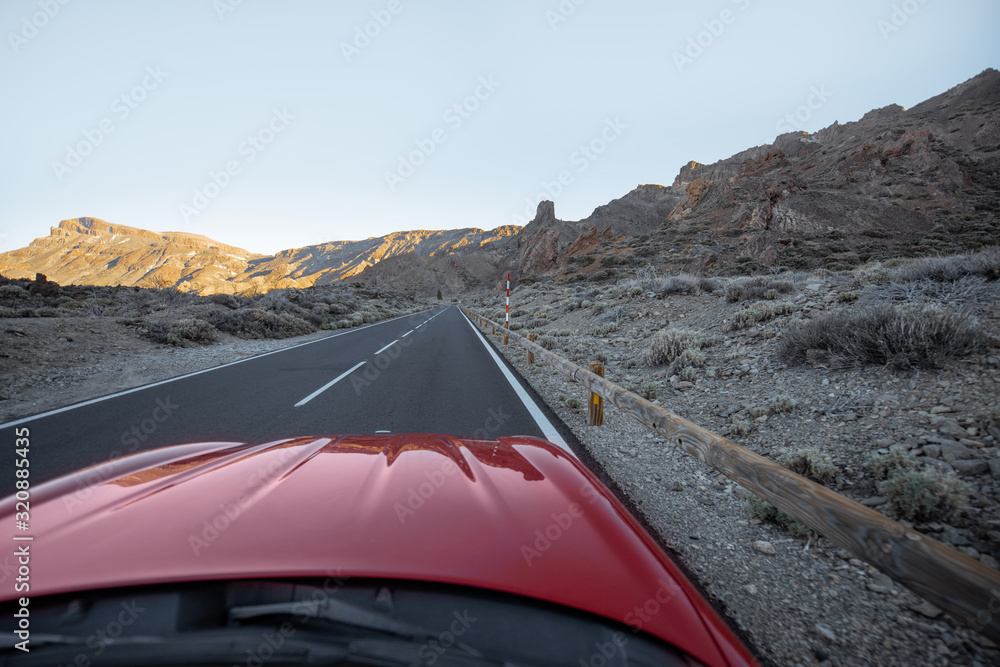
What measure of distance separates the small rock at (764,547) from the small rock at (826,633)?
1.80 ft

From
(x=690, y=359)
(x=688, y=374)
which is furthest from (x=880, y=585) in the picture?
(x=690, y=359)

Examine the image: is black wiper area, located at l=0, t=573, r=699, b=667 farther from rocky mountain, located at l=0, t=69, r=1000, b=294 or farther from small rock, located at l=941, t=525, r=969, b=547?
Answer: rocky mountain, located at l=0, t=69, r=1000, b=294

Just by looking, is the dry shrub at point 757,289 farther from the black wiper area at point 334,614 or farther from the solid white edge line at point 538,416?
the black wiper area at point 334,614

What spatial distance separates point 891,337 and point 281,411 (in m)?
7.70

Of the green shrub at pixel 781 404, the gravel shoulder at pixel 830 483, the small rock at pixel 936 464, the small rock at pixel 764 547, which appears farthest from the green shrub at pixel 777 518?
the green shrub at pixel 781 404

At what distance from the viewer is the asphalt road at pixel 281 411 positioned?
14.0ft

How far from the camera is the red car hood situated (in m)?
1.04

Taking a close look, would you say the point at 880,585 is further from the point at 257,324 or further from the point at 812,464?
the point at 257,324

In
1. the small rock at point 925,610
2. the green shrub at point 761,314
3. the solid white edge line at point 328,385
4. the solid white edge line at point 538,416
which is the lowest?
the small rock at point 925,610

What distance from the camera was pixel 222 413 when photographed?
17.2ft

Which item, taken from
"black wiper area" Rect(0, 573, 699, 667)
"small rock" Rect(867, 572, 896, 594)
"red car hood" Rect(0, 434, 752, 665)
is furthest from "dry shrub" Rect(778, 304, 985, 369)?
"black wiper area" Rect(0, 573, 699, 667)

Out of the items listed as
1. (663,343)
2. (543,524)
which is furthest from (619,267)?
(543,524)

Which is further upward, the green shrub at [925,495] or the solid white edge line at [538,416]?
the solid white edge line at [538,416]

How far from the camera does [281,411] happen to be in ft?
17.6
